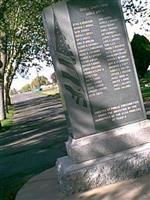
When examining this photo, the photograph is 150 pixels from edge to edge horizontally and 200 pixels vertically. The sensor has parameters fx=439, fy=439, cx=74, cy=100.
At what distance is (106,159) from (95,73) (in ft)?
4.58

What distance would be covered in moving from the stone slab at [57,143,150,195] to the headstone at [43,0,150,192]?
0.72 ft

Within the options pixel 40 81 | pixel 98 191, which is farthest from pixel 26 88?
pixel 98 191

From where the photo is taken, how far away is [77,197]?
20.9ft

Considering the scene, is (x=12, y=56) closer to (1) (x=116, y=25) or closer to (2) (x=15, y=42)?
(2) (x=15, y=42)

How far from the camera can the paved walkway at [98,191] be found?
5977mm

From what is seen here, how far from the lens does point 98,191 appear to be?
6453 mm

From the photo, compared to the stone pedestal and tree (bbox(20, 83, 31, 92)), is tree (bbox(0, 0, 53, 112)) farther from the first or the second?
tree (bbox(20, 83, 31, 92))

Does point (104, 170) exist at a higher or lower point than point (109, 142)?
lower

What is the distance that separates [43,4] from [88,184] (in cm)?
2344

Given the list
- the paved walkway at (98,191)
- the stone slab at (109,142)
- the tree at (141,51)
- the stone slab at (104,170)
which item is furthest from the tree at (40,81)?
the stone slab at (104,170)

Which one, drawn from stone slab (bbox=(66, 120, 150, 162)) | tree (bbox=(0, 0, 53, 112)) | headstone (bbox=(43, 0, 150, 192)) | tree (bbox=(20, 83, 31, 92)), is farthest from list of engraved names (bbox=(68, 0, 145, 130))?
tree (bbox=(20, 83, 31, 92))

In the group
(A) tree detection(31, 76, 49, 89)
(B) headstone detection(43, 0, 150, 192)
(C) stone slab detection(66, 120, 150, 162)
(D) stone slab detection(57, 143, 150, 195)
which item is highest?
(A) tree detection(31, 76, 49, 89)

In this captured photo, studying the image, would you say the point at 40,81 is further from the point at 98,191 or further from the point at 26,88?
the point at 98,191

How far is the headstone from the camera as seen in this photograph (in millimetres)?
7051
